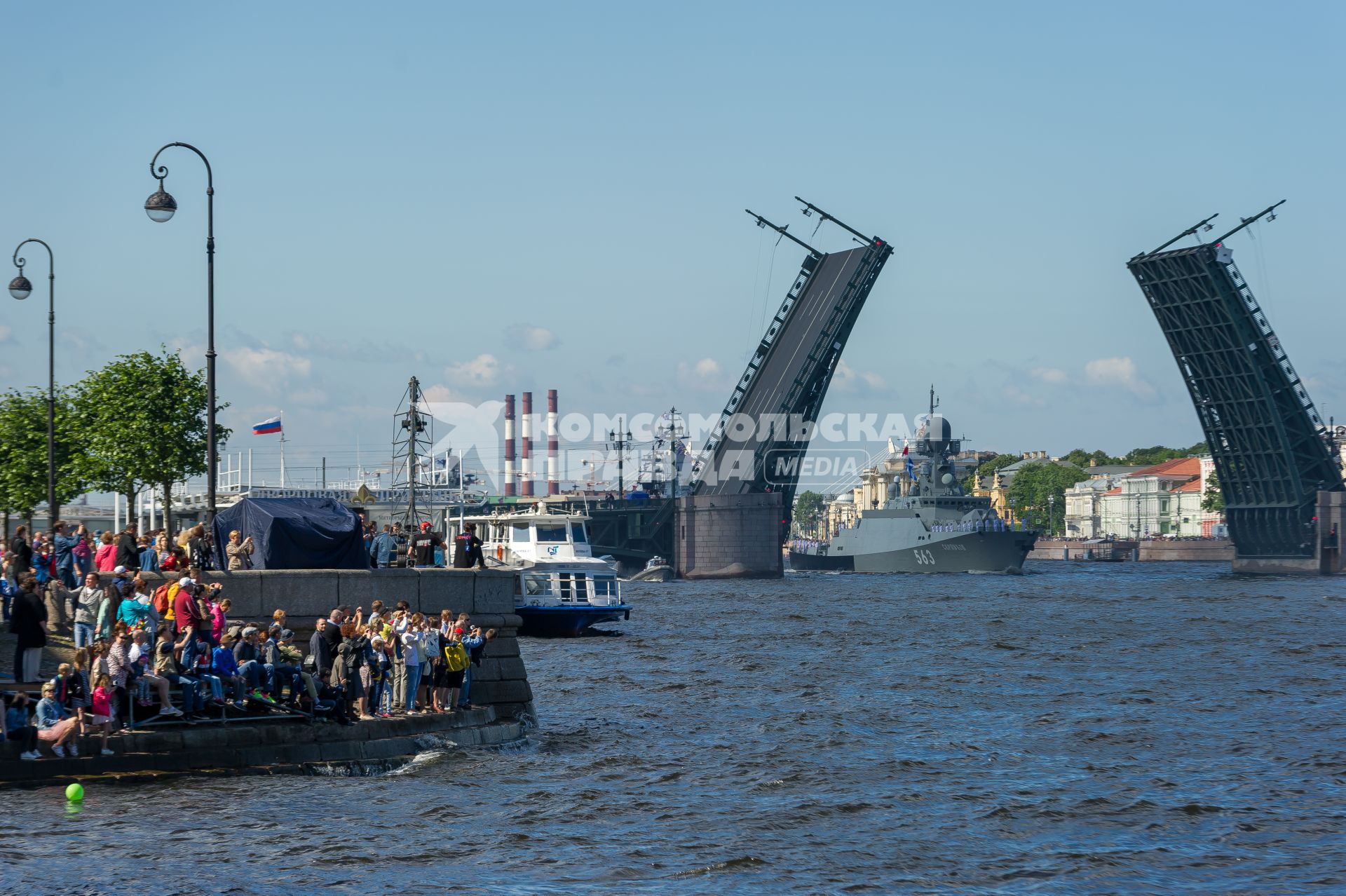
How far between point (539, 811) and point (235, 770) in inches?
114

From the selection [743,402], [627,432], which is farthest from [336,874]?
[627,432]

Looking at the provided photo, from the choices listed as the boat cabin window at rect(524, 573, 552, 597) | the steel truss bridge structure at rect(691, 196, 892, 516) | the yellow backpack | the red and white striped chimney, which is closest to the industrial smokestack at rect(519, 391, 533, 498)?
the red and white striped chimney

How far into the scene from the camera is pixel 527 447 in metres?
128

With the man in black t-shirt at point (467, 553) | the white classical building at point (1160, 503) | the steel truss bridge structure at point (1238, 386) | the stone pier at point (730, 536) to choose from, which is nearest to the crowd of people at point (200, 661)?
the man in black t-shirt at point (467, 553)

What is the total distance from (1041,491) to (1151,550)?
3723 cm

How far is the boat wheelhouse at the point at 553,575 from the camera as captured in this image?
37188mm

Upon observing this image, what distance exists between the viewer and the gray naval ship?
83.6 m

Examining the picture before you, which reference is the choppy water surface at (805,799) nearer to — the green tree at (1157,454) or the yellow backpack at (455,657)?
the yellow backpack at (455,657)

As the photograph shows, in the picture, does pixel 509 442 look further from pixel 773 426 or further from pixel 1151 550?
pixel 773 426

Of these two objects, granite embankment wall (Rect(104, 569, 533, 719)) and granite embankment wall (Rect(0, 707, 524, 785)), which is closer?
granite embankment wall (Rect(0, 707, 524, 785))

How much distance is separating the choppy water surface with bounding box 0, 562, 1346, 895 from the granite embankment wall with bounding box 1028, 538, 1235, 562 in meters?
A: 88.1

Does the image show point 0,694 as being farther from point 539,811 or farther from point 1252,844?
point 1252,844

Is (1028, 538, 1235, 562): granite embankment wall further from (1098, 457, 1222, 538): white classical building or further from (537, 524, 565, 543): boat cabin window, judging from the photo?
(537, 524, 565, 543): boat cabin window

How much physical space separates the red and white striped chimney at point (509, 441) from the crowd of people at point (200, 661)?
11107 cm
